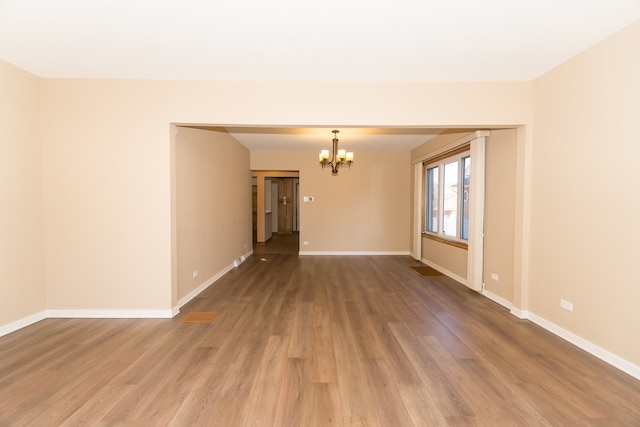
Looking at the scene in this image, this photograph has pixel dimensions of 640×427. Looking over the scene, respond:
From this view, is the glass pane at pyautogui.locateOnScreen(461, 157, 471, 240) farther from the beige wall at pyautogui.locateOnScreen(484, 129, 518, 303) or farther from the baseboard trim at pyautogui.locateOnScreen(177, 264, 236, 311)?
the baseboard trim at pyautogui.locateOnScreen(177, 264, 236, 311)

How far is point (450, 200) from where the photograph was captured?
18.7 ft

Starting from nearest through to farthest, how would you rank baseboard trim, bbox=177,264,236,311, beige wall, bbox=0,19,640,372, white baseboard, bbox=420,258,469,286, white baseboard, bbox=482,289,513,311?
beige wall, bbox=0,19,640,372
white baseboard, bbox=482,289,513,311
baseboard trim, bbox=177,264,236,311
white baseboard, bbox=420,258,469,286

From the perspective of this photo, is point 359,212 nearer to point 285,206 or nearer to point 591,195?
point 591,195

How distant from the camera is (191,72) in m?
3.17

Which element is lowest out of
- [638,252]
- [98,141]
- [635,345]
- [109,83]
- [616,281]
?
[635,345]

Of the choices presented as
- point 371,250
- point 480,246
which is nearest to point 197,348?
point 480,246

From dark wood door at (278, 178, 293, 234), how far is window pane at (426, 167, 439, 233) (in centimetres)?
701

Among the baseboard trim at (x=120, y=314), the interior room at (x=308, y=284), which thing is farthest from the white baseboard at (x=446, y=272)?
the baseboard trim at (x=120, y=314)

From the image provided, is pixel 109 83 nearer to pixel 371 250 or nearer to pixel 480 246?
Answer: pixel 480 246

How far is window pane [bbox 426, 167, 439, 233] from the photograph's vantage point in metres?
6.43

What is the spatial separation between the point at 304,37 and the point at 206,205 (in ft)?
10.1

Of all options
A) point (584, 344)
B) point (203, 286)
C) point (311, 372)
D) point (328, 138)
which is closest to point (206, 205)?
point (203, 286)

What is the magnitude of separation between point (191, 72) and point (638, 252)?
447 centimetres

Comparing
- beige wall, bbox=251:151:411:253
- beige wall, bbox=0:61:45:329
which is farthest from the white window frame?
beige wall, bbox=0:61:45:329
